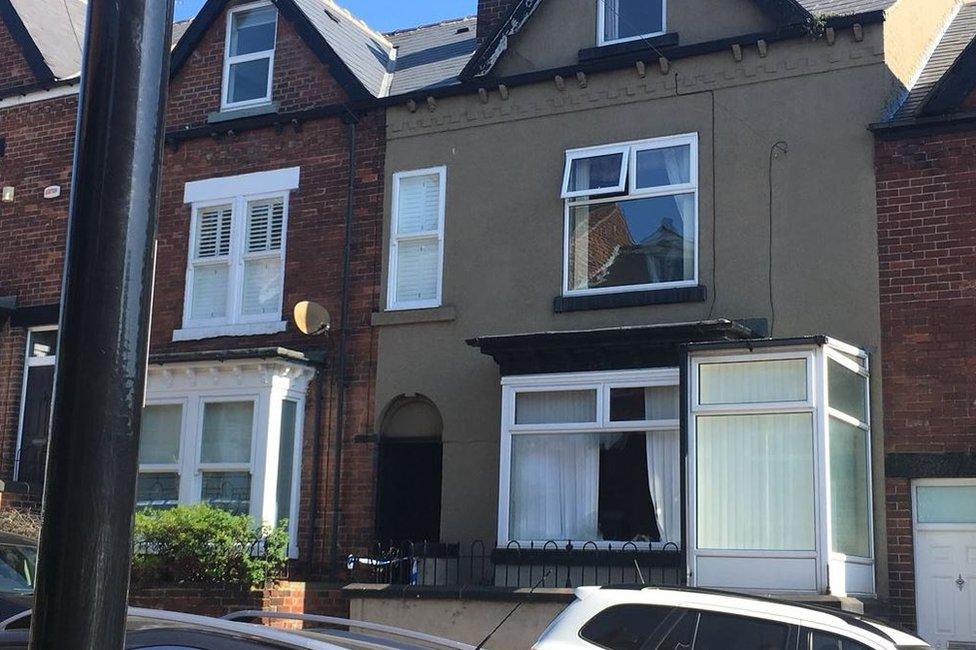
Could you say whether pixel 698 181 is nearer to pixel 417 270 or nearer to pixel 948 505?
pixel 417 270

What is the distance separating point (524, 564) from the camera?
1394 centimetres

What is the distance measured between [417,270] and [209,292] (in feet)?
10.3

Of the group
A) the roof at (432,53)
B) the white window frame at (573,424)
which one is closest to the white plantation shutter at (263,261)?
the roof at (432,53)

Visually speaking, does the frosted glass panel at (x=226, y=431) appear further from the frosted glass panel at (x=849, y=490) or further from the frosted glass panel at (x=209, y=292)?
the frosted glass panel at (x=849, y=490)

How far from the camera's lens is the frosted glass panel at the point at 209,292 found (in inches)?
683

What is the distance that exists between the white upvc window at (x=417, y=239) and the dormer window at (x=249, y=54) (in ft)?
9.74

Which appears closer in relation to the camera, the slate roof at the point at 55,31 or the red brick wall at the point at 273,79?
the red brick wall at the point at 273,79

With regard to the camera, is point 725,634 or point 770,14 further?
point 770,14

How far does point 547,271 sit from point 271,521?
176 inches

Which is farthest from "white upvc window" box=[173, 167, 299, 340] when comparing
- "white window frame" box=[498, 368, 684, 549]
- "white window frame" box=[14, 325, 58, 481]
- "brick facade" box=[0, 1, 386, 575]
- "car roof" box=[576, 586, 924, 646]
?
"car roof" box=[576, 586, 924, 646]

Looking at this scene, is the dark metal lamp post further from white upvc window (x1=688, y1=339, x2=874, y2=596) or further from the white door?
the white door

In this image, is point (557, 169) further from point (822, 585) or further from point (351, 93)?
point (822, 585)

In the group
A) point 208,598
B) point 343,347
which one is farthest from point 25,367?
point 208,598

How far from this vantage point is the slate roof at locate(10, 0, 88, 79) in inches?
774
